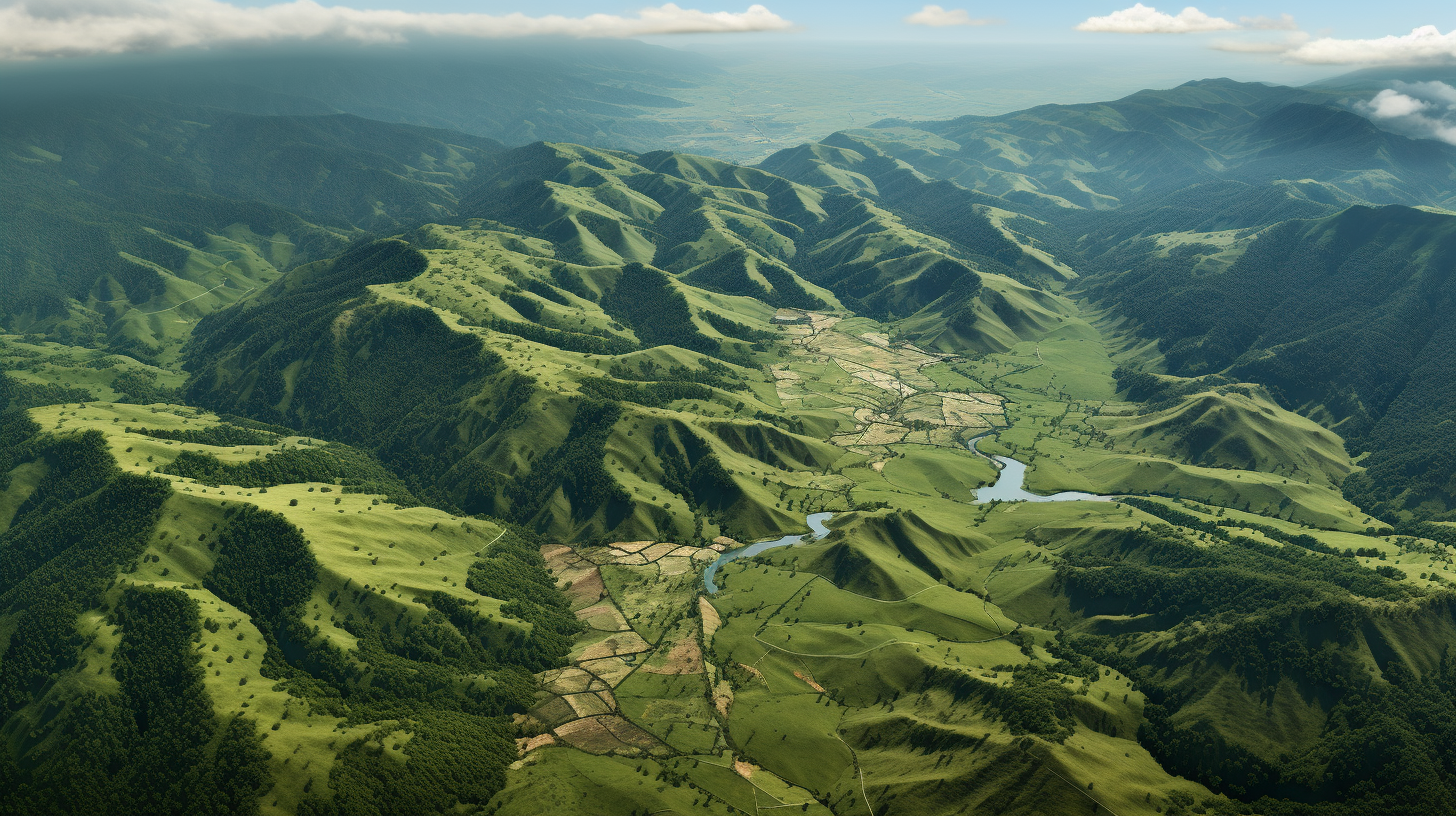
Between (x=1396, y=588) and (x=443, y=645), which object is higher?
(x=1396, y=588)

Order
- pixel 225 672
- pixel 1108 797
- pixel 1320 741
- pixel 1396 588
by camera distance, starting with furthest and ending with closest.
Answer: pixel 1396 588 → pixel 225 672 → pixel 1320 741 → pixel 1108 797

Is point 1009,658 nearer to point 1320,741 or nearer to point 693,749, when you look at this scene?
point 1320,741

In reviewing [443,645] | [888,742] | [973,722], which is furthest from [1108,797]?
[443,645]

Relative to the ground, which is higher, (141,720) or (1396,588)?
(1396,588)

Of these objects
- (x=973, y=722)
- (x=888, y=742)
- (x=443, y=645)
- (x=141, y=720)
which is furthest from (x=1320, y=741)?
(x=141, y=720)

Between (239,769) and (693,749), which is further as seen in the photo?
(693,749)

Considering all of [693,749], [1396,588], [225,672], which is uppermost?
[1396,588]

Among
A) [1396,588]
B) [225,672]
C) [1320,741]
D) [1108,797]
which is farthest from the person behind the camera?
[1396,588]

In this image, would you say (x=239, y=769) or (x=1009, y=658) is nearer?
(x=239, y=769)

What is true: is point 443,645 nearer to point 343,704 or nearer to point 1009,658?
point 343,704
